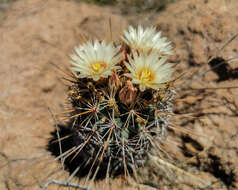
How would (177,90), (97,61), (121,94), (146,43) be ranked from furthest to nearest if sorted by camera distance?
(177,90) < (146,43) < (97,61) < (121,94)

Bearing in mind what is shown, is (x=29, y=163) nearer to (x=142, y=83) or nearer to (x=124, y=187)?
(x=124, y=187)

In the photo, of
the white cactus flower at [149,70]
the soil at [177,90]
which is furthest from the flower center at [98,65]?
the soil at [177,90]

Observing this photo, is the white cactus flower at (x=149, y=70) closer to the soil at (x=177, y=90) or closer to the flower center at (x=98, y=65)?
the flower center at (x=98, y=65)

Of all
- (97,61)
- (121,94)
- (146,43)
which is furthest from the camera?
(146,43)

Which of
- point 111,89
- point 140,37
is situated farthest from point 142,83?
point 140,37

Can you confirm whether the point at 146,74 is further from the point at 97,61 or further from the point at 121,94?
the point at 97,61

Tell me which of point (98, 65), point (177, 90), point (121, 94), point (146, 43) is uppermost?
point (146, 43)

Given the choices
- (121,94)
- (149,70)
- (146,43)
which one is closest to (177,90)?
(146,43)
